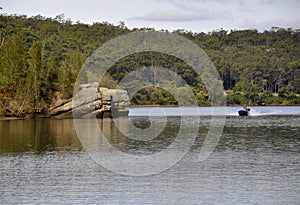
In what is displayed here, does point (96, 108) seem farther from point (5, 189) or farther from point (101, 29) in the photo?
point (101, 29)

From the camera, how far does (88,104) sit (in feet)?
211

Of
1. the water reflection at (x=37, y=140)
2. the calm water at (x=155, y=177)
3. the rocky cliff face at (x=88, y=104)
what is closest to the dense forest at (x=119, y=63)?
the rocky cliff face at (x=88, y=104)

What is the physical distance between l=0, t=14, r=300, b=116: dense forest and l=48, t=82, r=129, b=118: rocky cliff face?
1297 mm

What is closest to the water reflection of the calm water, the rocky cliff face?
the calm water

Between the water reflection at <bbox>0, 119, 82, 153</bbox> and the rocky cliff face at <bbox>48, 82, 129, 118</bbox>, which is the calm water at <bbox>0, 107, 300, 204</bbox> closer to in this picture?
the water reflection at <bbox>0, 119, 82, 153</bbox>

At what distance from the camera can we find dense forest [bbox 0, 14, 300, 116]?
64.8 meters

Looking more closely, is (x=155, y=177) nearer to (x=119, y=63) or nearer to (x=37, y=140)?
(x=37, y=140)

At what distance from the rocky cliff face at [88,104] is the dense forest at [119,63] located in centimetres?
130

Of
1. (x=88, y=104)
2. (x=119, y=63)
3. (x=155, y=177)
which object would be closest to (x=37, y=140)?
(x=155, y=177)

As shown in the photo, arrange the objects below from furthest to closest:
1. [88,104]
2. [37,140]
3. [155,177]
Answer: [88,104] < [37,140] < [155,177]

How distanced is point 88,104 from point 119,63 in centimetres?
4783

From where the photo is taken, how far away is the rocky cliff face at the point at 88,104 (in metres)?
64.2

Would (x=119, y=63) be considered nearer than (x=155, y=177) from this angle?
No

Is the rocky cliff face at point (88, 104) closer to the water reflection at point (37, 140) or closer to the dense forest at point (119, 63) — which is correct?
the dense forest at point (119, 63)
